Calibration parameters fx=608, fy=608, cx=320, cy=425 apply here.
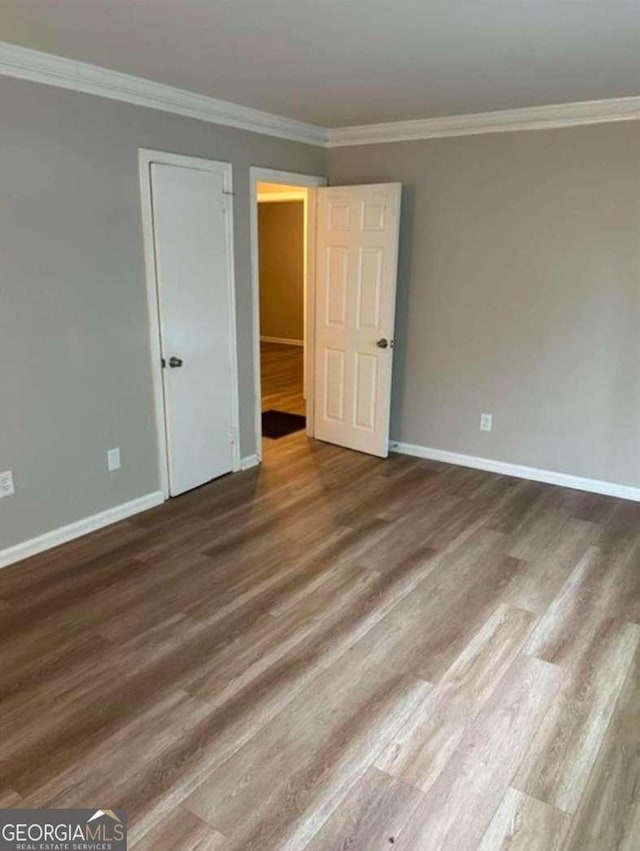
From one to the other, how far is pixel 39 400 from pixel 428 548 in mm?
2258

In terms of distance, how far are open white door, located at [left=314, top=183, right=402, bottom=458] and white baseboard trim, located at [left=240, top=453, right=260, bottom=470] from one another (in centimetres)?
79

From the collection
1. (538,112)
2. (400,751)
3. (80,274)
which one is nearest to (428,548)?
(400,751)

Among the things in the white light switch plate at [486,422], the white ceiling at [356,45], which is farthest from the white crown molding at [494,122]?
the white light switch plate at [486,422]

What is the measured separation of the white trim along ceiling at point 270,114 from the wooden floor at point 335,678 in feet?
7.96

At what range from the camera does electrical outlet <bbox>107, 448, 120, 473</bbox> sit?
3.64m

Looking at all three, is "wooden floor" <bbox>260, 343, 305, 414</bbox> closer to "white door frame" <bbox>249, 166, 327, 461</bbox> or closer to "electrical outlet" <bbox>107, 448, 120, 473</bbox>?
"white door frame" <bbox>249, 166, 327, 461</bbox>

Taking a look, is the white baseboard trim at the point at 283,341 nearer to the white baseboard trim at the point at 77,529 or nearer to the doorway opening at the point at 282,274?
the doorway opening at the point at 282,274

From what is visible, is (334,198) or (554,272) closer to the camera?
(554,272)

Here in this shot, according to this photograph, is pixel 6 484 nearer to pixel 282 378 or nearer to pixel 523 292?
pixel 523 292

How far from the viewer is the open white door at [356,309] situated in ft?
14.9

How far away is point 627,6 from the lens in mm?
2219

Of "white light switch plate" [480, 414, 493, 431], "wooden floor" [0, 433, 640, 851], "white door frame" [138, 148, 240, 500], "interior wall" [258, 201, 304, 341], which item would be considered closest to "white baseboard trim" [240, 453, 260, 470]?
"white door frame" [138, 148, 240, 500]

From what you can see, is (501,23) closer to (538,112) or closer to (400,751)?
(538,112)

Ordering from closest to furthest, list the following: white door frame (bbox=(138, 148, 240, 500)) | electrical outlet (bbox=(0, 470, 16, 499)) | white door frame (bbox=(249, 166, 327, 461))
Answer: electrical outlet (bbox=(0, 470, 16, 499)) → white door frame (bbox=(138, 148, 240, 500)) → white door frame (bbox=(249, 166, 327, 461))
